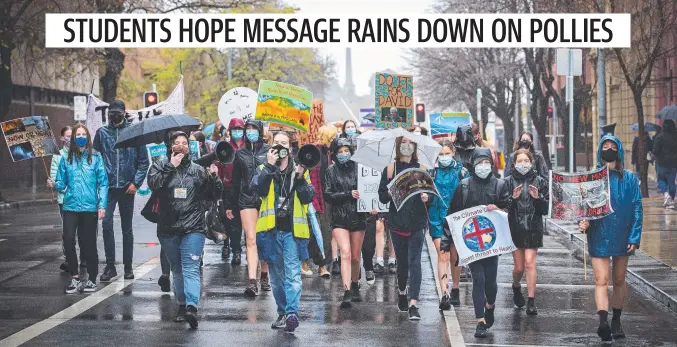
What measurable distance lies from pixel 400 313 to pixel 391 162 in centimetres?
146

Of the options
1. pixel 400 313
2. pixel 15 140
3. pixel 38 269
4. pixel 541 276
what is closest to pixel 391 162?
pixel 400 313

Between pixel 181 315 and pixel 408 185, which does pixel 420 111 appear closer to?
pixel 408 185

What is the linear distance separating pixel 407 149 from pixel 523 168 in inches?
45.2

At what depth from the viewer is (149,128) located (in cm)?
1312

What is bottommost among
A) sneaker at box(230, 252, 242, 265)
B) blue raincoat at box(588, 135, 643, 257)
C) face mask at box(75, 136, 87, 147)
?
sneaker at box(230, 252, 242, 265)

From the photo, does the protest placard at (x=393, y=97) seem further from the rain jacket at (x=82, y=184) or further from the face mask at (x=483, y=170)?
the face mask at (x=483, y=170)

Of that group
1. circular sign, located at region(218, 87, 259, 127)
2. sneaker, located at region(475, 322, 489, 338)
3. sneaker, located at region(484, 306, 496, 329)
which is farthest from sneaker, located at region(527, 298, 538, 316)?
circular sign, located at region(218, 87, 259, 127)

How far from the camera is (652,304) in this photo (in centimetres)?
1330

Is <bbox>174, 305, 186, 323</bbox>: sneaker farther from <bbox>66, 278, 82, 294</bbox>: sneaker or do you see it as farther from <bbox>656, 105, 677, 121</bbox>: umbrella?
<bbox>656, 105, 677, 121</bbox>: umbrella

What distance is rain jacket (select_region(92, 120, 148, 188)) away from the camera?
14.7 m

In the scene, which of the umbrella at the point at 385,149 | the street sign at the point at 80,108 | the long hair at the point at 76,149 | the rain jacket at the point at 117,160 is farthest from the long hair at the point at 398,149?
the street sign at the point at 80,108

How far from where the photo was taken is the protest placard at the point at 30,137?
20.0 metres

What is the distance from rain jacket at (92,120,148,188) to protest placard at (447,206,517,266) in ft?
15.6

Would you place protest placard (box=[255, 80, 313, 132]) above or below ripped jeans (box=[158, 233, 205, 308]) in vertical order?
above
